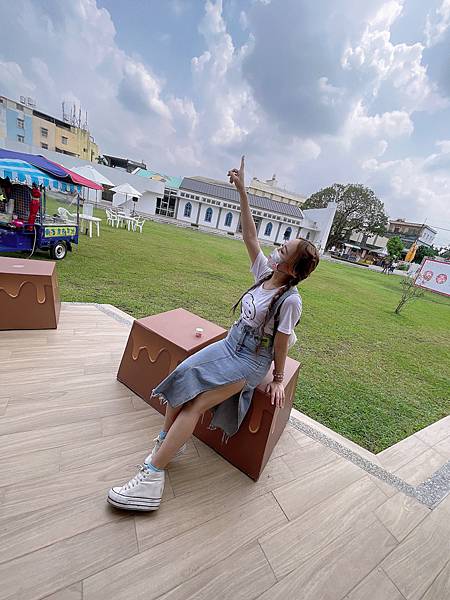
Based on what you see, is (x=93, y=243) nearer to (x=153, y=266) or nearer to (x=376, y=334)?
(x=153, y=266)

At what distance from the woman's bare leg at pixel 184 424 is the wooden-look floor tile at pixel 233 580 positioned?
0.42m

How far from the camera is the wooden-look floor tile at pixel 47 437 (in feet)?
4.52

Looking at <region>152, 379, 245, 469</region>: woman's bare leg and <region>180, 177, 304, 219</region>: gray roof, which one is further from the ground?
<region>180, 177, 304, 219</region>: gray roof

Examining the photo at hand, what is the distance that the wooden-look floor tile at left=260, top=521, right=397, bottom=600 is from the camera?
3.53 feet

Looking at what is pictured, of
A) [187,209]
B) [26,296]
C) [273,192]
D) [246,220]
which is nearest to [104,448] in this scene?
[246,220]

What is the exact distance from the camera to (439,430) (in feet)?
8.01

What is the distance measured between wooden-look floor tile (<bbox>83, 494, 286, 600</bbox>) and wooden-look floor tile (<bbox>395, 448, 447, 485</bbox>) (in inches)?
40.7

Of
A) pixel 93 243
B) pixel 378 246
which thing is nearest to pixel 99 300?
pixel 93 243

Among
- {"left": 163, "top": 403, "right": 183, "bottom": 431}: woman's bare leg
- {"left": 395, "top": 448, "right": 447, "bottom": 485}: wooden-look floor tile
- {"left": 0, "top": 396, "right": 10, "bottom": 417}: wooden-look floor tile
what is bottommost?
{"left": 395, "top": 448, "right": 447, "bottom": 485}: wooden-look floor tile

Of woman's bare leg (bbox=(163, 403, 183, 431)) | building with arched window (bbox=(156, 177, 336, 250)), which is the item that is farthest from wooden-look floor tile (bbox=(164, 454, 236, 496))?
building with arched window (bbox=(156, 177, 336, 250))

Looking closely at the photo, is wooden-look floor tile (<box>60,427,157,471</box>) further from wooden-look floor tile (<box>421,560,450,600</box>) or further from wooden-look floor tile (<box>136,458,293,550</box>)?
wooden-look floor tile (<box>421,560,450,600</box>)

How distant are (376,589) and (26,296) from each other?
293 centimetres

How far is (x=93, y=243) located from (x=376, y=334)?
23.7ft

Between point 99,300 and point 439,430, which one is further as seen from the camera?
point 99,300
